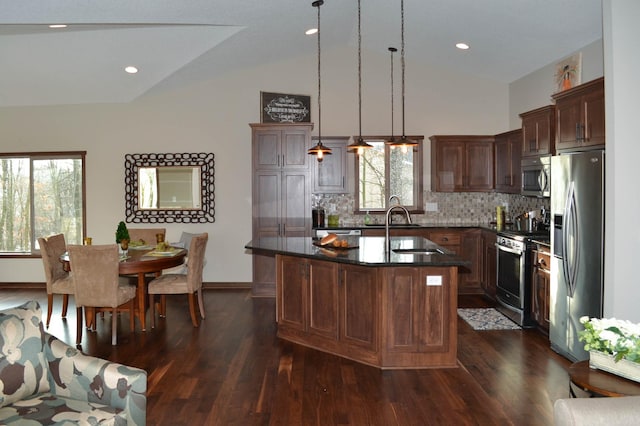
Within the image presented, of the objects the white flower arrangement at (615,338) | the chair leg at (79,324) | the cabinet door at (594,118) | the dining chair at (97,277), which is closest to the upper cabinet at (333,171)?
the dining chair at (97,277)

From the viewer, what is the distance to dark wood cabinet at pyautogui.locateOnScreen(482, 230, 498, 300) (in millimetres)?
7080

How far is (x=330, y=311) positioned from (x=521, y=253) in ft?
7.63

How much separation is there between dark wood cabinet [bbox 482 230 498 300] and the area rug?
436 mm

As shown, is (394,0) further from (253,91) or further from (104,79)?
(104,79)

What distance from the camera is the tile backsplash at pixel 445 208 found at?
840 centimetres

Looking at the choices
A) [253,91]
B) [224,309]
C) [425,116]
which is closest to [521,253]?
[425,116]

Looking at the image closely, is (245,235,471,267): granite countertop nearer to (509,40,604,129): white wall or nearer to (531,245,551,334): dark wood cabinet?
(531,245,551,334): dark wood cabinet

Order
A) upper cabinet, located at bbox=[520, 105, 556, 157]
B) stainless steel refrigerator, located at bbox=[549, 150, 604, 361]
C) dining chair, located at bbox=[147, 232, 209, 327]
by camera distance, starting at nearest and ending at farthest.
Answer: stainless steel refrigerator, located at bbox=[549, 150, 604, 361], upper cabinet, located at bbox=[520, 105, 556, 157], dining chair, located at bbox=[147, 232, 209, 327]

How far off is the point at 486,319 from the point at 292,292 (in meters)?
2.44

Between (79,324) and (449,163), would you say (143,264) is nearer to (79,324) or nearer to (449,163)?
(79,324)

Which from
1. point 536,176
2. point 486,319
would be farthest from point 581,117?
point 486,319

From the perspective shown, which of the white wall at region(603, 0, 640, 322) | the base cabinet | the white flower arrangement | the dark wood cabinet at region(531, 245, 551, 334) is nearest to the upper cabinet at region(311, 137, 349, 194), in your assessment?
the dark wood cabinet at region(531, 245, 551, 334)

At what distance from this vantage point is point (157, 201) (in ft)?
27.3

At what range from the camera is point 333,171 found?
26.6 feet
